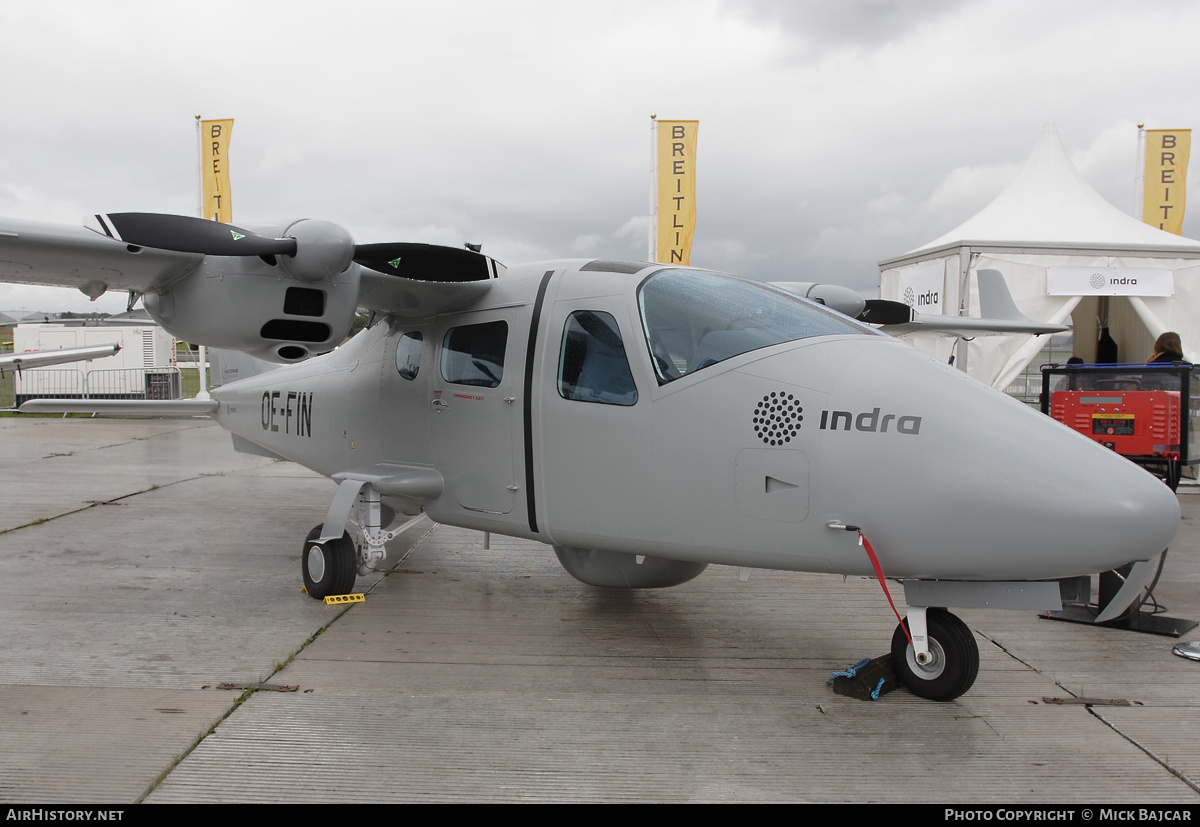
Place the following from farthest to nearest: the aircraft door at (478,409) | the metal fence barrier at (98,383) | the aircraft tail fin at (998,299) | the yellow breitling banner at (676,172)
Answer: the metal fence barrier at (98,383)
the yellow breitling banner at (676,172)
the aircraft tail fin at (998,299)
the aircraft door at (478,409)

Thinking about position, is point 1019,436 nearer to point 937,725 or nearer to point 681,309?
point 937,725

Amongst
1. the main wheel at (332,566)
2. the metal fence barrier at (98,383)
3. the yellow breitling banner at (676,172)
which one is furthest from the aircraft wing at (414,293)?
the metal fence barrier at (98,383)

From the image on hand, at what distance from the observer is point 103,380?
2297 cm

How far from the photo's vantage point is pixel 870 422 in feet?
11.8

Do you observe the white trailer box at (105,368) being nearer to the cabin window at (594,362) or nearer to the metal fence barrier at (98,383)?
the metal fence barrier at (98,383)

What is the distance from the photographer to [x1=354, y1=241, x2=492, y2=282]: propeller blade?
15.7 feet

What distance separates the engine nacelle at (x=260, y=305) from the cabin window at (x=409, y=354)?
695 millimetres

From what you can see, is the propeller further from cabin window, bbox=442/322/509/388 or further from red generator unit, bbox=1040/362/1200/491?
red generator unit, bbox=1040/362/1200/491

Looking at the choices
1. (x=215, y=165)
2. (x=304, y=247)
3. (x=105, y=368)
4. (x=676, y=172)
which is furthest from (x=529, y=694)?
(x=105, y=368)

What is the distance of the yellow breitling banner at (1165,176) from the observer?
14.8 meters

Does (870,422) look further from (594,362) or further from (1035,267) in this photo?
(1035,267)

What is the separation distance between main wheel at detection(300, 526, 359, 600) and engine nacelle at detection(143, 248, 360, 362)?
1418mm

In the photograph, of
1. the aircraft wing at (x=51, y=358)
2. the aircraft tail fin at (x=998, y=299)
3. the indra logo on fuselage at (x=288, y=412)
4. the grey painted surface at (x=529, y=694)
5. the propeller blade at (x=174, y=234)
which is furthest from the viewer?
the aircraft wing at (x=51, y=358)

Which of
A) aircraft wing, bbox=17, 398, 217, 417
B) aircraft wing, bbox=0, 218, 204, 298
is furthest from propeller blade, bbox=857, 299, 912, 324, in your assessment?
aircraft wing, bbox=17, 398, 217, 417
